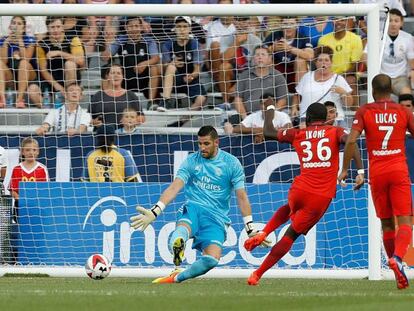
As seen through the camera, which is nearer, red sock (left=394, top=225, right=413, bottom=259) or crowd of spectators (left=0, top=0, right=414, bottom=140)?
red sock (left=394, top=225, right=413, bottom=259)

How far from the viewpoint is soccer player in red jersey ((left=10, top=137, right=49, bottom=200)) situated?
17141 mm

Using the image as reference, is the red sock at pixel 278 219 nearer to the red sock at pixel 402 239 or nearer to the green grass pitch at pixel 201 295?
the green grass pitch at pixel 201 295

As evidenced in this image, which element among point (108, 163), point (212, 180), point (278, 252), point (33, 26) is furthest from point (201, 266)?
point (33, 26)

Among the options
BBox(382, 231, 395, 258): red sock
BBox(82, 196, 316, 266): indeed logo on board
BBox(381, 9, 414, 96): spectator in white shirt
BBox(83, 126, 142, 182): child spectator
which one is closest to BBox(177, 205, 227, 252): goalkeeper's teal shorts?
BBox(382, 231, 395, 258): red sock

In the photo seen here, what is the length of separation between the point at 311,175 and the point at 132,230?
12.5ft

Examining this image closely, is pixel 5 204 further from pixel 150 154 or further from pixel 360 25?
pixel 360 25

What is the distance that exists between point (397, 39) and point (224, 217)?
22.1 feet

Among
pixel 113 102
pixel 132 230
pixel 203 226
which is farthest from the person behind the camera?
pixel 113 102

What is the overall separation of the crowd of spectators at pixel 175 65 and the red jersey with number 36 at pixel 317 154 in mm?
3387

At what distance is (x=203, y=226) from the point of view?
46.0 ft

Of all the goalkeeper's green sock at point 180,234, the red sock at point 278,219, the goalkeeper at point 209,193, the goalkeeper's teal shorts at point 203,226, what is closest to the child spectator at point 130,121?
the goalkeeper at point 209,193

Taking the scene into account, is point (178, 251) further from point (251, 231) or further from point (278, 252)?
point (278, 252)

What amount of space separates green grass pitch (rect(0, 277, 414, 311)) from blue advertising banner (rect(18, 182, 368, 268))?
1.78 m

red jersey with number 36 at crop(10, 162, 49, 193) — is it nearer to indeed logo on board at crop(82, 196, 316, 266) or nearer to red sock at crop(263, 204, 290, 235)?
indeed logo on board at crop(82, 196, 316, 266)
